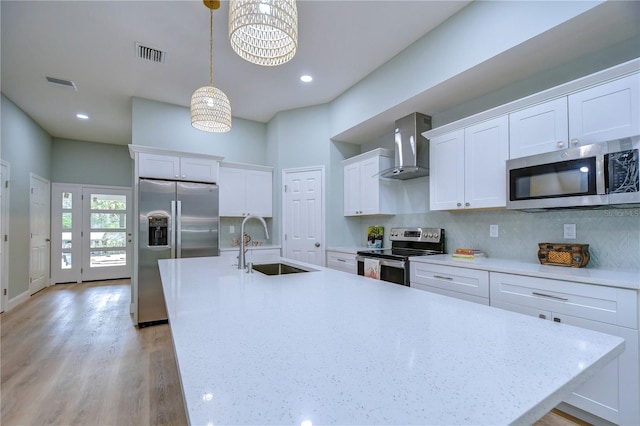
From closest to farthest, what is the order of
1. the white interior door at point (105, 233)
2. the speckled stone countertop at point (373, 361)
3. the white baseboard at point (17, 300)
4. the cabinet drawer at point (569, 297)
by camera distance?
the speckled stone countertop at point (373, 361) < the cabinet drawer at point (569, 297) < the white baseboard at point (17, 300) < the white interior door at point (105, 233)

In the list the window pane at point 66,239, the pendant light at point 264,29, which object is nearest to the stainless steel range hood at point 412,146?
the pendant light at point 264,29

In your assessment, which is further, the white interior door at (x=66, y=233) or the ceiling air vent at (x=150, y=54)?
the white interior door at (x=66, y=233)

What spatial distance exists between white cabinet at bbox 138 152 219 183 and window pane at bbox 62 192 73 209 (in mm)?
3681

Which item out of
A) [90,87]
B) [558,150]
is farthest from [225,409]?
[90,87]

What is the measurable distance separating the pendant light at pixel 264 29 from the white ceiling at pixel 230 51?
37.7 inches

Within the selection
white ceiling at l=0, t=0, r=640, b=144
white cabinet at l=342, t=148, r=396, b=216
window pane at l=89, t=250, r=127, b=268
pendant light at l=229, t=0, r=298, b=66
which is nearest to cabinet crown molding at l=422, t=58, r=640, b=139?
white ceiling at l=0, t=0, r=640, b=144

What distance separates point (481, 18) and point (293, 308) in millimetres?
2628

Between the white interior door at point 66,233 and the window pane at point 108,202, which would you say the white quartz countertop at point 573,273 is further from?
the white interior door at point 66,233

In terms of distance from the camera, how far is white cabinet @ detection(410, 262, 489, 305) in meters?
2.28

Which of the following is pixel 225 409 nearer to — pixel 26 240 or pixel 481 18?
pixel 481 18

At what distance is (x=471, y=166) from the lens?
8.94ft

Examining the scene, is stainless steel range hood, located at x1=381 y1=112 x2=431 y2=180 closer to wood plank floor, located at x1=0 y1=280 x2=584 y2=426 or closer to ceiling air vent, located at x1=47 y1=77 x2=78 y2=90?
wood plank floor, located at x1=0 y1=280 x2=584 y2=426

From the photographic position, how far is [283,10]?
1.52 metres

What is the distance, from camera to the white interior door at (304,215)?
4324 mm
